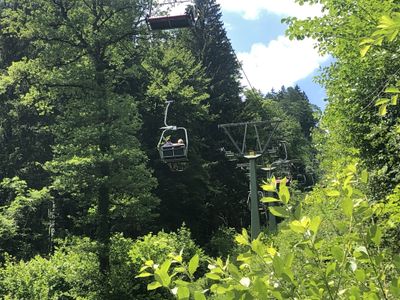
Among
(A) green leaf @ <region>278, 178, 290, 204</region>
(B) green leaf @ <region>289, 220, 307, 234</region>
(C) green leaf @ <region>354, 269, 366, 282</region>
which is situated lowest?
(C) green leaf @ <region>354, 269, 366, 282</region>

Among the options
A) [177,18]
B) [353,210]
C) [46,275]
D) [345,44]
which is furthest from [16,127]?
[353,210]

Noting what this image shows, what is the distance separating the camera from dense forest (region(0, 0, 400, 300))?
62.4 inches

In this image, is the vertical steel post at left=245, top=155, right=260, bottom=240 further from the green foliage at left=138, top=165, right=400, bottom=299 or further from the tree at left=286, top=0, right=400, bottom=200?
the green foliage at left=138, top=165, right=400, bottom=299

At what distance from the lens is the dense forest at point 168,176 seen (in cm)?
159

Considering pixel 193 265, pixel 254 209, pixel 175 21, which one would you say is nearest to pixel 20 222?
pixel 254 209

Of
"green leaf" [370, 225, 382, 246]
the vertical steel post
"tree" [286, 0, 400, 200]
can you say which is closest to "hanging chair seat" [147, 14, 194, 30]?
"tree" [286, 0, 400, 200]

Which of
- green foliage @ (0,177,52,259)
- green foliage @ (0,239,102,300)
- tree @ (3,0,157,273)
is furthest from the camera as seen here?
green foliage @ (0,177,52,259)

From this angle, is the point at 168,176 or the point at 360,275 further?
the point at 168,176

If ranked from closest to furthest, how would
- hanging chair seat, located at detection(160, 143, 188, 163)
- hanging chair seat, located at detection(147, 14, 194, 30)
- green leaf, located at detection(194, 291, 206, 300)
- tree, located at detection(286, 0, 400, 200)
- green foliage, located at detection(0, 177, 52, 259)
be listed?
green leaf, located at detection(194, 291, 206, 300)
tree, located at detection(286, 0, 400, 200)
hanging chair seat, located at detection(147, 14, 194, 30)
hanging chair seat, located at detection(160, 143, 188, 163)
green foliage, located at detection(0, 177, 52, 259)

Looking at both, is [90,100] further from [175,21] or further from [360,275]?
[360,275]

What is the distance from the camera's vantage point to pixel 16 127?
90.2ft

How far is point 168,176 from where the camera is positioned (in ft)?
98.8

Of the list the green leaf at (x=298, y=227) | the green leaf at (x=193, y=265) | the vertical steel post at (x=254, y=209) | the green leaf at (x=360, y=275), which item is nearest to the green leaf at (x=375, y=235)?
the green leaf at (x=360, y=275)

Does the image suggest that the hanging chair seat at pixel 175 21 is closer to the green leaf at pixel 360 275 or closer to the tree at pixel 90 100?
the tree at pixel 90 100
